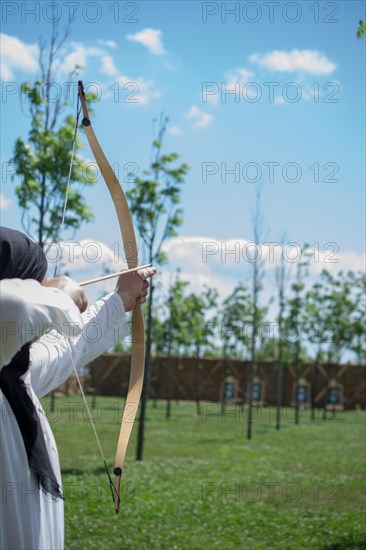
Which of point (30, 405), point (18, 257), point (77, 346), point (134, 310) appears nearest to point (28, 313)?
point (18, 257)

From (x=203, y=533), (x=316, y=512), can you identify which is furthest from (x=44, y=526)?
(x=316, y=512)

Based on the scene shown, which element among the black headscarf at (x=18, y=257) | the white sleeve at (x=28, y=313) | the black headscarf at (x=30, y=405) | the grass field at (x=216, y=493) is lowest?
the grass field at (x=216, y=493)

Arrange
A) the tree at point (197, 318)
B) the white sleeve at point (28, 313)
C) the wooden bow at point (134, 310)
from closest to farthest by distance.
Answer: the white sleeve at point (28, 313), the wooden bow at point (134, 310), the tree at point (197, 318)

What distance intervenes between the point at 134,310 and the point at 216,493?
6.58 metres

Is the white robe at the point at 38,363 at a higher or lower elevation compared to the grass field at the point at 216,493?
higher

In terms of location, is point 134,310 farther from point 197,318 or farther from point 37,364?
point 197,318

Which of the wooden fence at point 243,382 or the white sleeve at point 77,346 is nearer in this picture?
the white sleeve at point 77,346

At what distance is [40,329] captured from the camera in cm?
169

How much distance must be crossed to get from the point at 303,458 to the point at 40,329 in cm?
1231

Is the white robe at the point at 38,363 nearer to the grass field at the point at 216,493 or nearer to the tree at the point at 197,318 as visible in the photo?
the grass field at the point at 216,493

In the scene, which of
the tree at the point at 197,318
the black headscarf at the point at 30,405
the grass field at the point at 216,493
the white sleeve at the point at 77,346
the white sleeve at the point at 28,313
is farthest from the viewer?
the tree at the point at 197,318

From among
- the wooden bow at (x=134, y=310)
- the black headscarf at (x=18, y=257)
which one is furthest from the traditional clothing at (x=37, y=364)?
the wooden bow at (x=134, y=310)

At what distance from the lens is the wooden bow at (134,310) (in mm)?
3033

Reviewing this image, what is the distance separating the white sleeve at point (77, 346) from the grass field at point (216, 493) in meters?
4.43
